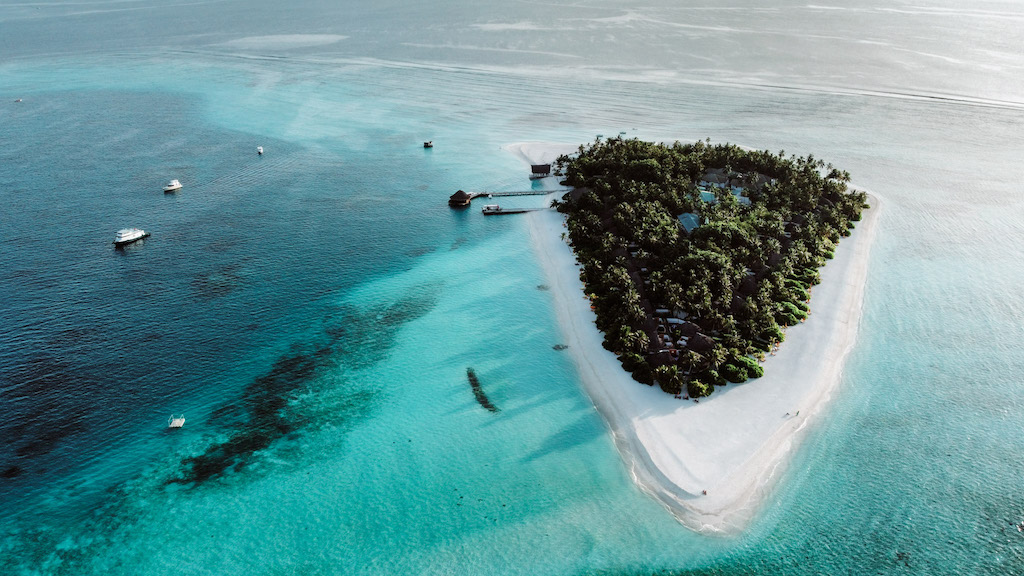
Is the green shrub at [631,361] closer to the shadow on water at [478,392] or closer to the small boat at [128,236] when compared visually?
the shadow on water at [478,392]

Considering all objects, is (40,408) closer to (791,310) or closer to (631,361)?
(631,361)

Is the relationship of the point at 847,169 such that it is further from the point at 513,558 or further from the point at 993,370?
the point at 513,558

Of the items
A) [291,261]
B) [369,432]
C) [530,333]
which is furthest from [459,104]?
[369,432]

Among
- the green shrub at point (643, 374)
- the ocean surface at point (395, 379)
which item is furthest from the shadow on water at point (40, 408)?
the green shrub at point (643, 374)

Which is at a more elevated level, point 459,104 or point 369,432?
point 459,104

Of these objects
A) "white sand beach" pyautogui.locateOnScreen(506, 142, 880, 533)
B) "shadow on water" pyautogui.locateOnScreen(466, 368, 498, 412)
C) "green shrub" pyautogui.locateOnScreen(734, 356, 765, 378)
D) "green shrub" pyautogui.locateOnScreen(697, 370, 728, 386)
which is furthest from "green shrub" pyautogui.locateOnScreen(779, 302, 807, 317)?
"shadow on water" pyautogui.locateOnScreen(466, 368, 498, 412)

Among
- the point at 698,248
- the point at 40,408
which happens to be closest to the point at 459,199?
the point at 698,248
